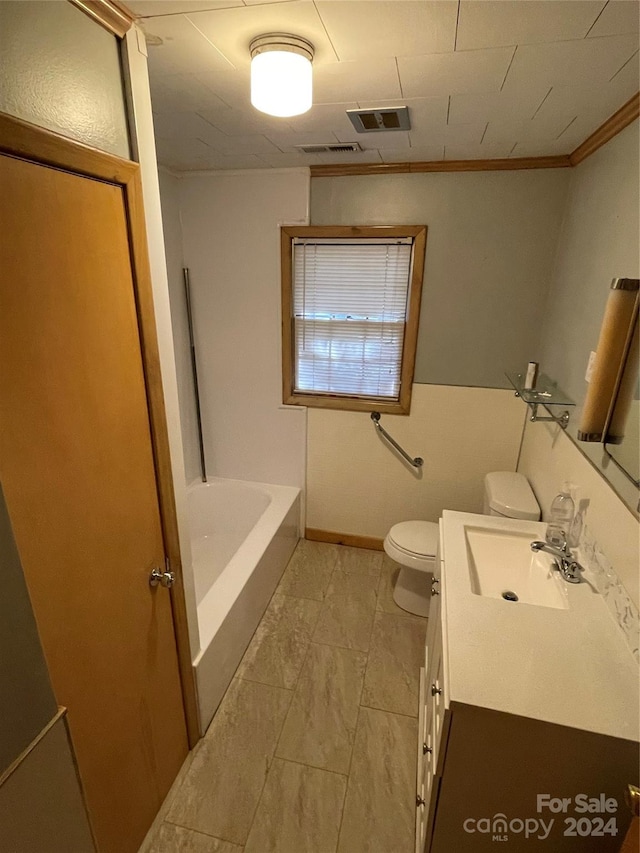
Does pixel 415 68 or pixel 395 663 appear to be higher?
pixel 415 68

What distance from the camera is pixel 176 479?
1.42 metres

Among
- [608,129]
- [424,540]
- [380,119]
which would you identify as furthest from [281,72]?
[424,540]

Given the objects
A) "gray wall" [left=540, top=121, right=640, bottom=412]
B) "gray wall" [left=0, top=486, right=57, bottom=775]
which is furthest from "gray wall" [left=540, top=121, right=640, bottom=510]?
"gray wall" [left=0, top=486, right=57, bottom=775]

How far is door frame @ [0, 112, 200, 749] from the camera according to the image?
2.67 feet

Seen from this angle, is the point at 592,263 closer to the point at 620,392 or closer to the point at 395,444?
the point at 620,392

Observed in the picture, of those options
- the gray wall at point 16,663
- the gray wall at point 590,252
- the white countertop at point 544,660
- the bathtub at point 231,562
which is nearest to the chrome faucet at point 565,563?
the white countertop at point 544,660

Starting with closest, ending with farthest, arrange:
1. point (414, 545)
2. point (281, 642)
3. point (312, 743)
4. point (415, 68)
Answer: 1. point (415, 68)
2. point (312, 743)
3. point (281, 642)
4. point (414, 545)

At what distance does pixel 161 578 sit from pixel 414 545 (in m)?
1.45

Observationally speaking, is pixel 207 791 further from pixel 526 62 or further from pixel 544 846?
pixel 526 62

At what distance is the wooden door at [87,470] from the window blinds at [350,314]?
163 cm

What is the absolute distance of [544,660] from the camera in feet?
3.55

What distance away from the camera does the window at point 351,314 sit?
2465mm

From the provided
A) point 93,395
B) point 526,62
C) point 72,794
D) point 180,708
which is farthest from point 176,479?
point 526,62

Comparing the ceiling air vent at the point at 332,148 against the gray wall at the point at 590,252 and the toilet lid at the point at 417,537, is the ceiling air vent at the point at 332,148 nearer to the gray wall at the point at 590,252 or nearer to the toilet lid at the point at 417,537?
the gray wall at the point at 590,252
